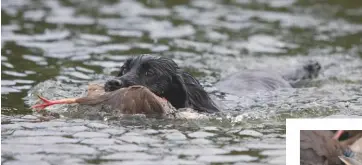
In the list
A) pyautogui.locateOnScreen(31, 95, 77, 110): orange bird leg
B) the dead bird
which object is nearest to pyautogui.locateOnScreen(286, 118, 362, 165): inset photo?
the dead bird

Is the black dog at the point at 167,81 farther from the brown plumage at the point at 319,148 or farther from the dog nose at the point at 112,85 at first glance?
the brown plumage at the point at 319,148

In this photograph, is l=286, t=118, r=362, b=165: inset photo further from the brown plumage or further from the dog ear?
the dog ear

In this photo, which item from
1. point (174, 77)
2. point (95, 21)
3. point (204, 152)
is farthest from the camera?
point (95, 21)

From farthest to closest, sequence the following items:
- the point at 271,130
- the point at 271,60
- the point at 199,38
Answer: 1. the point at 199,38
2. the point at 271,60
3. the point at 271,130

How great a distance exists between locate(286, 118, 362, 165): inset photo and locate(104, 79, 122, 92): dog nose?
2057 mm

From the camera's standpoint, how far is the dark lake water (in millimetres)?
6180

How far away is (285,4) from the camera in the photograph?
14.7 meters

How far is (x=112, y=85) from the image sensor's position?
7172 millimetres

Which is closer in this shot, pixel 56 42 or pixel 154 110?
pixel 154 110

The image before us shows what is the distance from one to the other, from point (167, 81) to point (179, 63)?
302cm

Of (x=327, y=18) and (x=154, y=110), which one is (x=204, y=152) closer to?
(x=154, y=110)

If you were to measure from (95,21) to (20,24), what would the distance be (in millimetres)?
1187

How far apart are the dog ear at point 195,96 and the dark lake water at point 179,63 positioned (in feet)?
0.64

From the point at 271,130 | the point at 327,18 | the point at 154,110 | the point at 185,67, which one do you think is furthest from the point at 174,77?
the point at 327,18
